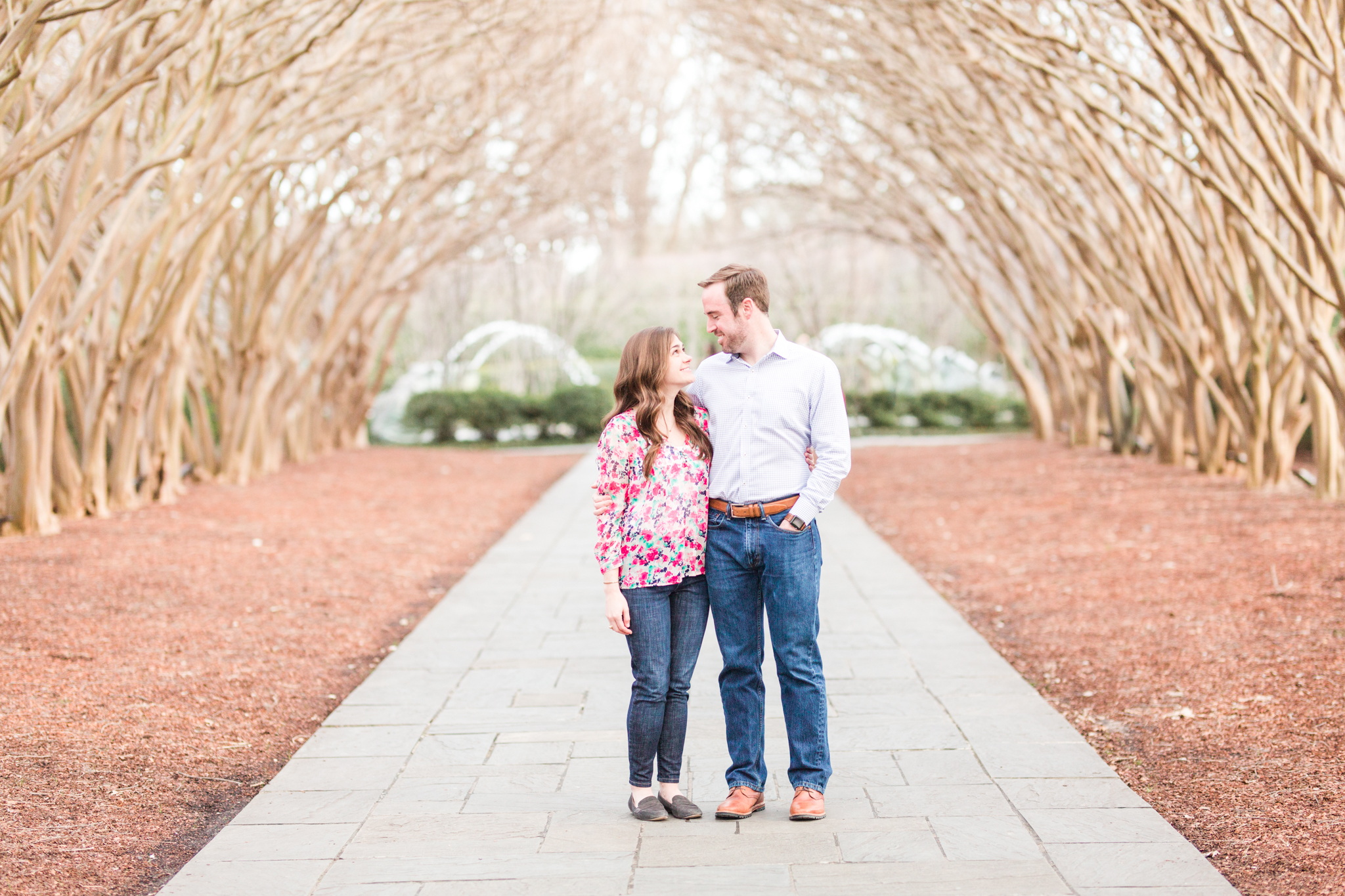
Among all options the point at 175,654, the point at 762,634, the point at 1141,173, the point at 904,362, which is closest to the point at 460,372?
the point at 904,362

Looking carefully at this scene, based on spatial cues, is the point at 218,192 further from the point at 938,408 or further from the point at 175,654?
the point at 938,408

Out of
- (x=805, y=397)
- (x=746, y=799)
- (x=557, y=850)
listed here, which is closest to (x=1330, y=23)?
(x=805, y=397)

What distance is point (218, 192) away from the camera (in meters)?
9.95

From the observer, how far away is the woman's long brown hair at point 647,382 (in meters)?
3.99

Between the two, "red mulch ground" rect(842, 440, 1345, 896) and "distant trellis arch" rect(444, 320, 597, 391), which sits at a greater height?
"distant trellis arch" rect(444, 320, 597, 391)

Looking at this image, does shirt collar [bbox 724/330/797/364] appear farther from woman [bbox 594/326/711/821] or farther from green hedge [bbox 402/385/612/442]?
green hedge [bbox 402/385/612/442]

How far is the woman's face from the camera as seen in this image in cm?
399

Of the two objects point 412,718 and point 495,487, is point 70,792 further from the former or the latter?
point 495,487

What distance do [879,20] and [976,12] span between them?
139 inches

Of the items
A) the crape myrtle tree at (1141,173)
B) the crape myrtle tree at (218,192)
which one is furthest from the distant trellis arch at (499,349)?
the crape myrtle tree at (1141,173)

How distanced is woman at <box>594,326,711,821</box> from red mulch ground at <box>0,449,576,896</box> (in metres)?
1.55

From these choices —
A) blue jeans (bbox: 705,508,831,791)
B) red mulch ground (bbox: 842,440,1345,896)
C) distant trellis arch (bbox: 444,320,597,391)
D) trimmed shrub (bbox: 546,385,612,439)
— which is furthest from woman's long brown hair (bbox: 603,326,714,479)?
distant trellis arch (bbox: 444,320,597,391)

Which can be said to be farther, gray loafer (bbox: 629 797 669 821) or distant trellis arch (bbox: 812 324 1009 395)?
distant trellis arch (bbox: 812 324 1009 395)

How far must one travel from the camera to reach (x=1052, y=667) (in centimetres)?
638
